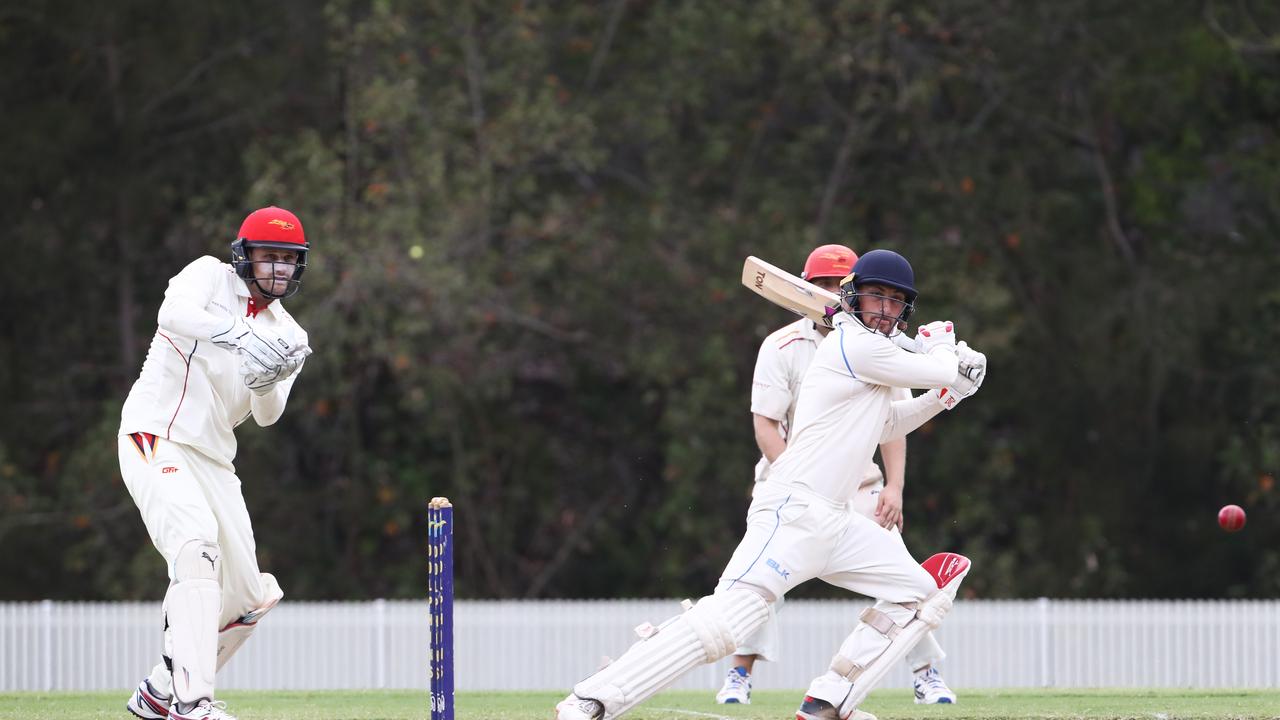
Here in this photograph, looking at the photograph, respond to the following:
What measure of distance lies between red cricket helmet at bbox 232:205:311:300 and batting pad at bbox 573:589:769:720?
1733 mm

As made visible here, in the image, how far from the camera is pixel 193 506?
620cm

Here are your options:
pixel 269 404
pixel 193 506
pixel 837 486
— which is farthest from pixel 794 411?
pixel 193 506

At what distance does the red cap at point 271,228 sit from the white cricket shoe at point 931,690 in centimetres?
320

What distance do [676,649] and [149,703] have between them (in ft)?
5.98

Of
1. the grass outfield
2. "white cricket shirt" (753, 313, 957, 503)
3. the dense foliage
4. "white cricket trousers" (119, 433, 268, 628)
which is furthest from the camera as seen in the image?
the dense foliage

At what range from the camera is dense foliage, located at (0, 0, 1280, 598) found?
→ 16797 mm

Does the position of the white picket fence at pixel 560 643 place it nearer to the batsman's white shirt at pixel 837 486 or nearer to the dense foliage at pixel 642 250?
the dense foliage at pixel 642 250

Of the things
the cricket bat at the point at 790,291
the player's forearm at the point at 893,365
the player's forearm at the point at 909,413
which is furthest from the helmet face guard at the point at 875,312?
the cricket bat at the point at 790,291

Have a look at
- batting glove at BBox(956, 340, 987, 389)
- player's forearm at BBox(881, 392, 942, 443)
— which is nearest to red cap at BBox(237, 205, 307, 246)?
player's forearm at BBox(881, 392, 942, 443)

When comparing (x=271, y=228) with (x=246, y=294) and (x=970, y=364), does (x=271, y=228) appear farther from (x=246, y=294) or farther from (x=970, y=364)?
(x=970, y=364)

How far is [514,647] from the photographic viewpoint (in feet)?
47.8

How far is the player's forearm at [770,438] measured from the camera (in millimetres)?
7895

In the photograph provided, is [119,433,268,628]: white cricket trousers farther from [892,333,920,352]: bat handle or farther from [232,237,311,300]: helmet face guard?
[892,333,920,352]: bat handle

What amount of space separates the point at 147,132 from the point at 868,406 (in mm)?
13224
